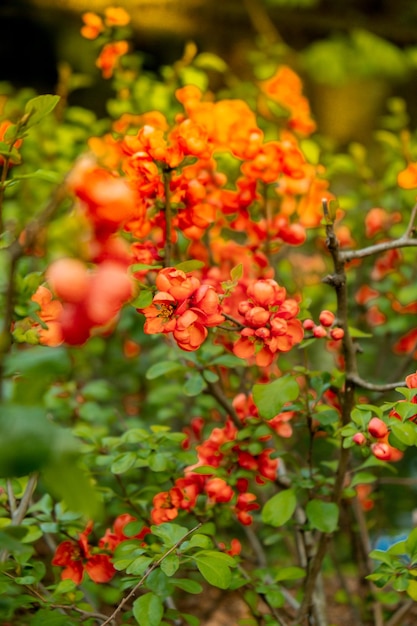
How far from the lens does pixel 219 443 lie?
930 mm

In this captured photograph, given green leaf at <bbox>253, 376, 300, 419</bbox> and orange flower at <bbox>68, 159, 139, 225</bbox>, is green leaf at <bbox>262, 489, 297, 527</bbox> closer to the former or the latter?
green leaf at <bbox>253, 376, 300, 419</bbox>

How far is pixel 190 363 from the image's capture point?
1.01 m

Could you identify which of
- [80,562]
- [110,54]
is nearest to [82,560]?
[80,562]

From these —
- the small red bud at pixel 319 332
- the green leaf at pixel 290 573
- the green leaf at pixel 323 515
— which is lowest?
the green leaf at pixel 290 573

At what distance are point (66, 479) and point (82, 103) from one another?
2.86m

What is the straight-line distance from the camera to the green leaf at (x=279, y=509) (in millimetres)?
841

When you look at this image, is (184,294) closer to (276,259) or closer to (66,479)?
(66,479)

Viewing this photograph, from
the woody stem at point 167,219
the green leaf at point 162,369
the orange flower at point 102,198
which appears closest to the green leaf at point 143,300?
the woody stem at point 167,219

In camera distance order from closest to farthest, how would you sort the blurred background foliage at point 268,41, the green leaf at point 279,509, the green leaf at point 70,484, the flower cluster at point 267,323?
the green leaf at point 70,484, the flower cluster at point 267,323, the green leaf at point 279,509, the blurred background foliage at point 268,41

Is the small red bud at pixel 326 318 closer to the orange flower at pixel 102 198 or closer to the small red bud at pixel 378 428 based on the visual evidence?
the small red bud at pixel 378 428

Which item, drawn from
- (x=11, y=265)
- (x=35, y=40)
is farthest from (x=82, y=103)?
(x=11, y=265)

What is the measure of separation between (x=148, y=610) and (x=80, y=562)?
192 millimetres

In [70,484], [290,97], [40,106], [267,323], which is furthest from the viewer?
[290,97]

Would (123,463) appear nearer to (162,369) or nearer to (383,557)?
(162,369)
